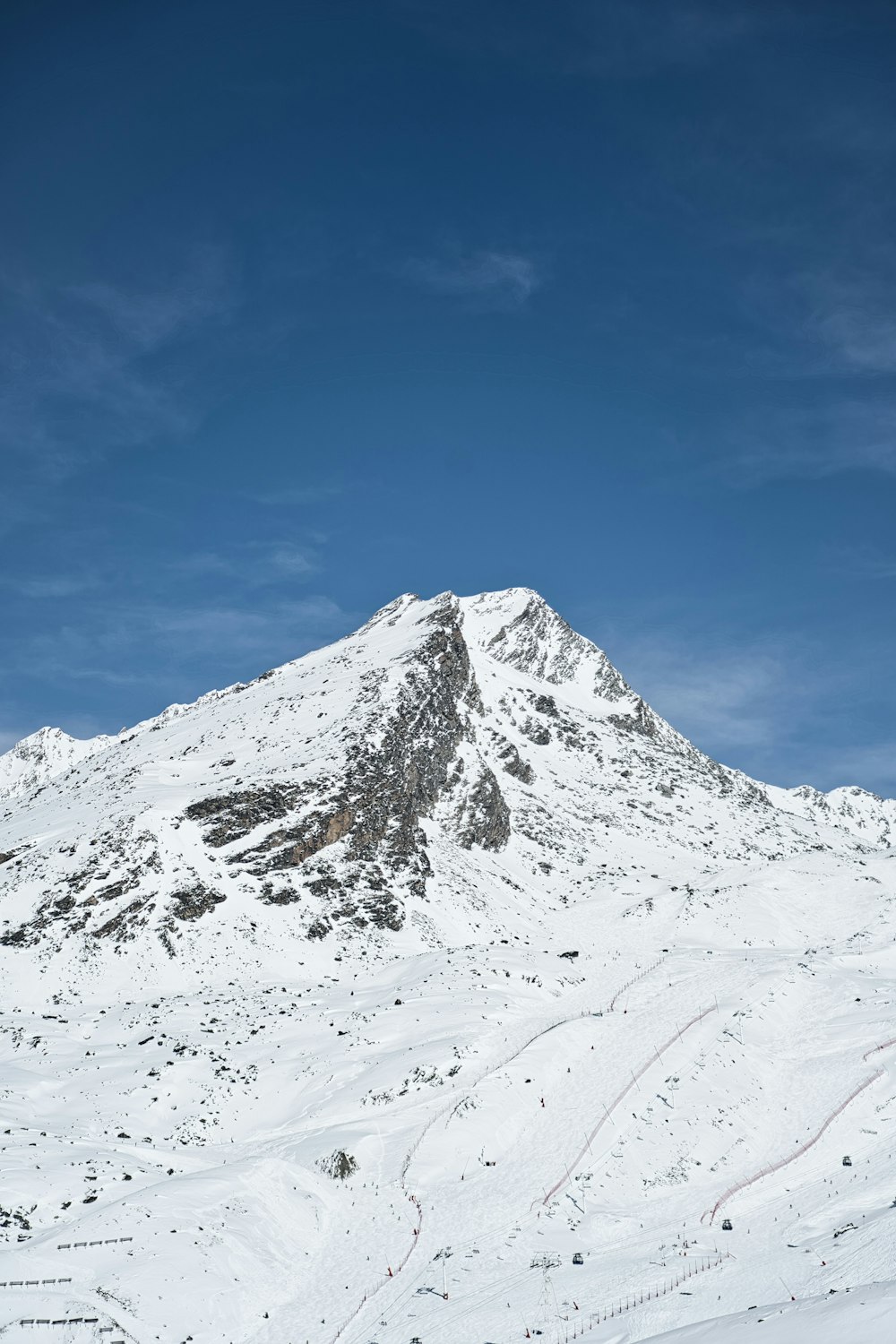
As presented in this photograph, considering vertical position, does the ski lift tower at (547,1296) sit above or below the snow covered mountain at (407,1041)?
below

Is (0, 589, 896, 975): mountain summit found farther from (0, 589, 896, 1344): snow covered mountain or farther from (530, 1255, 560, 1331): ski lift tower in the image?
(530, 1255, 560, 1331): ski lift tower

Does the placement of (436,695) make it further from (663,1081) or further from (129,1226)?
(129,1226)

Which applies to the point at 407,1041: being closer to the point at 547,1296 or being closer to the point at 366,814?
the point at 547,1296

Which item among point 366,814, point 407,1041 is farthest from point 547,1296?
point 366,814

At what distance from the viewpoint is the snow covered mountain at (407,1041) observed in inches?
797

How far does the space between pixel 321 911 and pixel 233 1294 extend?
36.5 metres

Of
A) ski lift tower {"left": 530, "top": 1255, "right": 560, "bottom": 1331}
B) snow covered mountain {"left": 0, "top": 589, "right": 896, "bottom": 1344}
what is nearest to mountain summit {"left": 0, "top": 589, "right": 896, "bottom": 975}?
snow covered mountain {"left": 0, "top": 589, "right": 896, "bottom": 1344}

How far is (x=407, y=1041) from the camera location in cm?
3747

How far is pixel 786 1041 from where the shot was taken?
1401 inches

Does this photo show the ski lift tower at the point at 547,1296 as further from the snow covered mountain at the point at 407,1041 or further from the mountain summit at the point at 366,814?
the mountain summit at the point at 366,814

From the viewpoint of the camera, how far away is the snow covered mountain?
20.2m

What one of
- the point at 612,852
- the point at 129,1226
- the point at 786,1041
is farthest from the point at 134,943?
the point at 612,852

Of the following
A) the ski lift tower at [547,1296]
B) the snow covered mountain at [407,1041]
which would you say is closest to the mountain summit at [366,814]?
the snow covered mountain at [407,1041]

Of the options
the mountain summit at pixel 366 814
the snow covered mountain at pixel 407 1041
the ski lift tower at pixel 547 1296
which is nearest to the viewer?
the ski lift tower at pixel 547 1296
